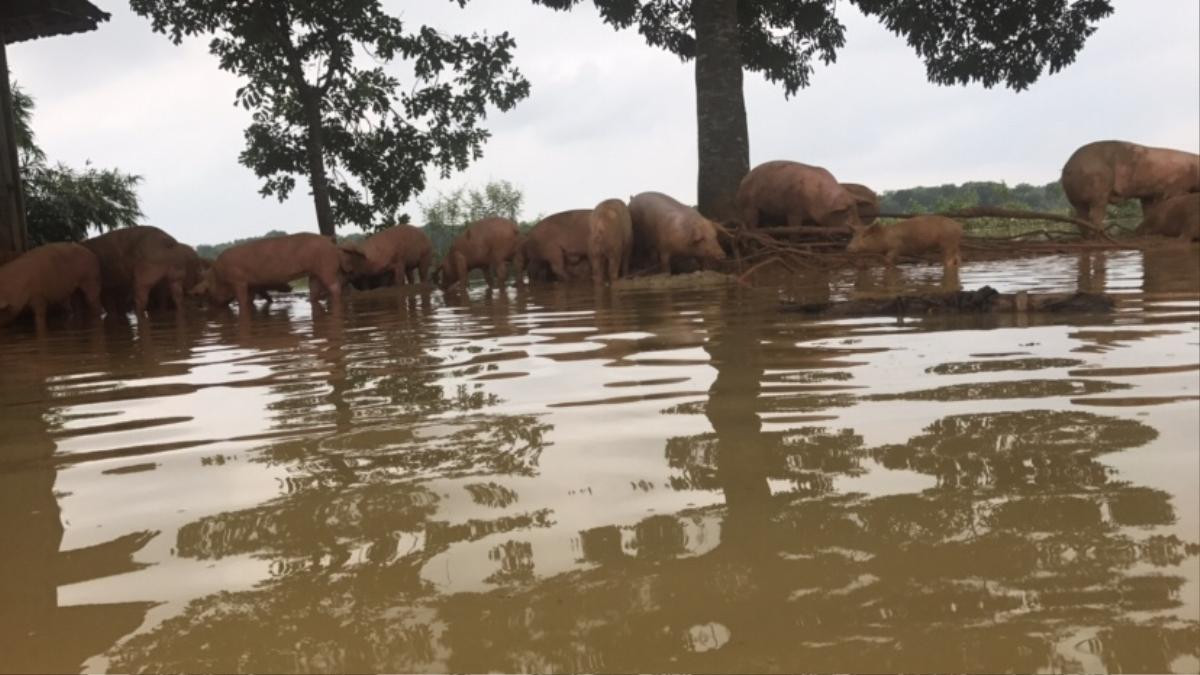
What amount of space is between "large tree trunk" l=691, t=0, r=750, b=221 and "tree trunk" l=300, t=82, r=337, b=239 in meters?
5.70

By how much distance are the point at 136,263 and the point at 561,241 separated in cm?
458

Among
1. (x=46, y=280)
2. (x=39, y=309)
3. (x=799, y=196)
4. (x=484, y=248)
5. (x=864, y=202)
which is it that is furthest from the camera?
(x=864, y=202)

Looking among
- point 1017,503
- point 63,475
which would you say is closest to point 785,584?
point 1017,503

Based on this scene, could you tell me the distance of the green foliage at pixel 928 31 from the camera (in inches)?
592

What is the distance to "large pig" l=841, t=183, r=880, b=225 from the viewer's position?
12.5 meters

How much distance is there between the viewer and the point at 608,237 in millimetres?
10352

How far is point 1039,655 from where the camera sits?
1.00 metres

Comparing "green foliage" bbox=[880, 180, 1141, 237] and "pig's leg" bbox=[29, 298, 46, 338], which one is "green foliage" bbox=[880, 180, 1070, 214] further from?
"pig's leg" bbox=[29, 298, 46, 338]

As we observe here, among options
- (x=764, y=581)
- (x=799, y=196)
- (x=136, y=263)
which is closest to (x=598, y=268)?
(x=799, y=196)

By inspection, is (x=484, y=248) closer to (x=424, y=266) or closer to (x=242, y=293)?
(x=424, y=266)

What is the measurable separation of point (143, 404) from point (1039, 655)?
2.82 meters

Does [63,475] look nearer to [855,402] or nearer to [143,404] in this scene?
[143,404]

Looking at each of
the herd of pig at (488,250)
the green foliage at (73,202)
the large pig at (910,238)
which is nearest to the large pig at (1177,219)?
the herd of pig at (488,250)

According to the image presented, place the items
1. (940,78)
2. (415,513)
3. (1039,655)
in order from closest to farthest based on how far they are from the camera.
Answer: (1039,655) < (415,513) < (940,78)
